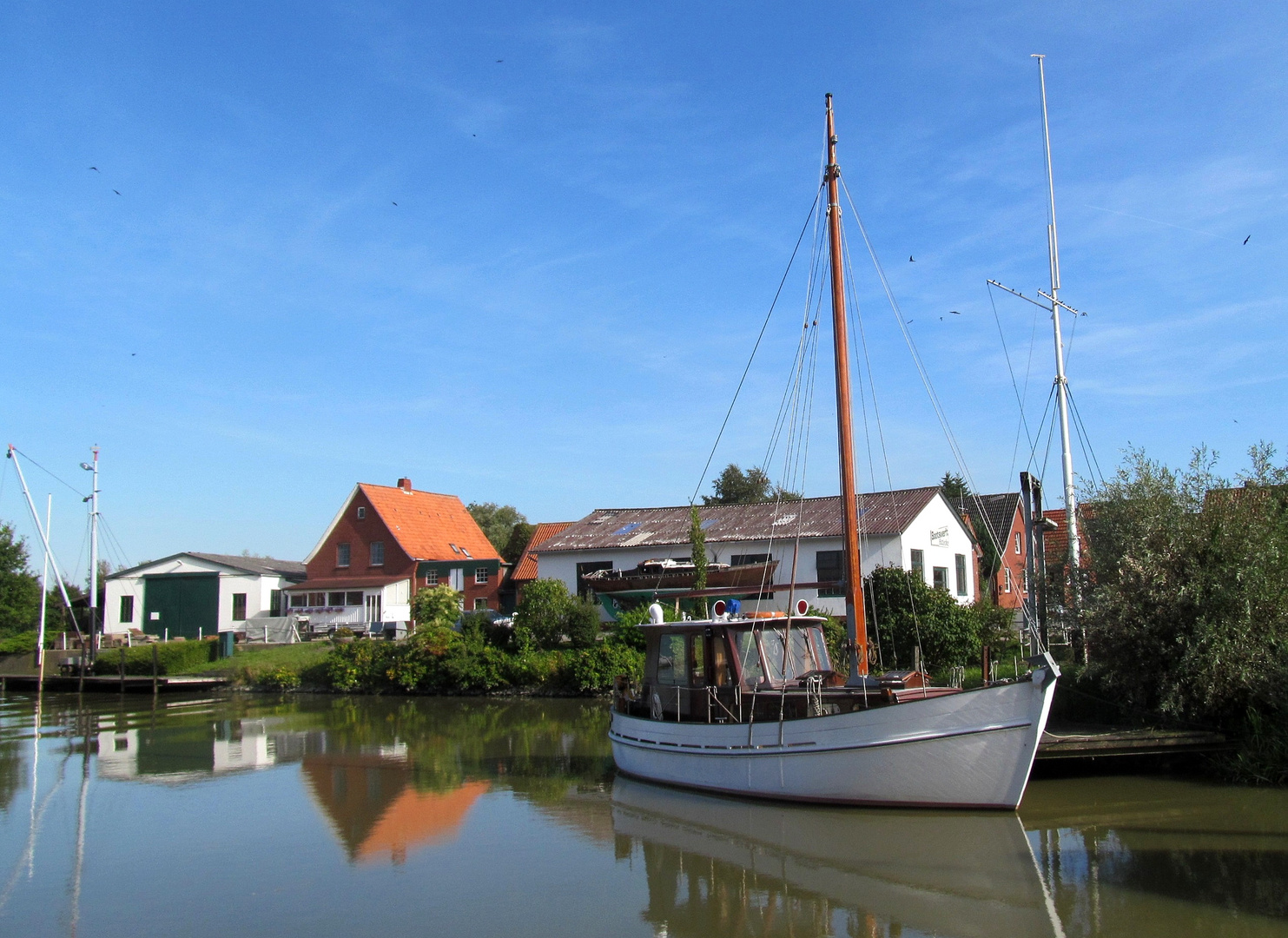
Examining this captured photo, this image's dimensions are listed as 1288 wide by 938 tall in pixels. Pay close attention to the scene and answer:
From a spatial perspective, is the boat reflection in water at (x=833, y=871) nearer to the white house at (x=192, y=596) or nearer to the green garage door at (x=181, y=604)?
the white house at (x=192, y=596)

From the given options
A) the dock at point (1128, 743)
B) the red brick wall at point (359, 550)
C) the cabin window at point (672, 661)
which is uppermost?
the red brick wall at point (359, 550)

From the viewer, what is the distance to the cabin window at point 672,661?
14.7 metres

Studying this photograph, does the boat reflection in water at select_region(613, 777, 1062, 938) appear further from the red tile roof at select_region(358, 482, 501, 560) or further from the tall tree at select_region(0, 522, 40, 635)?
the tall tree at select_region(0, 522, 40, 635)

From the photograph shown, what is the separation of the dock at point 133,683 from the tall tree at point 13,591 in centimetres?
796

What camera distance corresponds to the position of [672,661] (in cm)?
1492

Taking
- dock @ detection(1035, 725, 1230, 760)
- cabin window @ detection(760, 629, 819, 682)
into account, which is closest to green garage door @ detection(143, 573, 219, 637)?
cabin window @ detection(760, 629, 819, 682)

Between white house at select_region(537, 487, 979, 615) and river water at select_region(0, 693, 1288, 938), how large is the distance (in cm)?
1404

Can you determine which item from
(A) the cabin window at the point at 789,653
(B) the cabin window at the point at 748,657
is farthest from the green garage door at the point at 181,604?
(A) the cabin window at the point at 789,653

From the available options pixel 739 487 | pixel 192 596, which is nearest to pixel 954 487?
pixel 739 487

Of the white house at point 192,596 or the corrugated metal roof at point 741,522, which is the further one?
the white house at point 192,596

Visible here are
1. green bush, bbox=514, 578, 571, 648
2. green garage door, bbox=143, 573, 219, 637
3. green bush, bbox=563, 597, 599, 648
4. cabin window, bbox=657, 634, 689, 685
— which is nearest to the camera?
cabin window, bbox=657, 634, 689, 685

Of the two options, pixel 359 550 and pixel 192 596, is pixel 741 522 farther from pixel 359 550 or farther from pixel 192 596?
pixel 192 596

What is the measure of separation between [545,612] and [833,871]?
20.0 m

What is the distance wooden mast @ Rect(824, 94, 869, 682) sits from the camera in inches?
557
